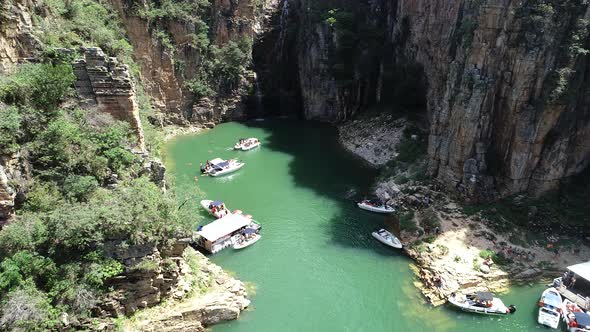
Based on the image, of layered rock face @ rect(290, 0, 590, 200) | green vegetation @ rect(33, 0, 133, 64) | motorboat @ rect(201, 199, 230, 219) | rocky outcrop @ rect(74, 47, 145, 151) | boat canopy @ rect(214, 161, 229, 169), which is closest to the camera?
rocky outcrop @ rect(74, 47, 145, 151)

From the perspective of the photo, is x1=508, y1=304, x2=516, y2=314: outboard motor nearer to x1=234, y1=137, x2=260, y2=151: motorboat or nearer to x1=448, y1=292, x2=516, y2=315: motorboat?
x1=448, y1=292, x2=516, y2=315: motorboat

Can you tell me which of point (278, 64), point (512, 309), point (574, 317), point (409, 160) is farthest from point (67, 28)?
point (278, 64)

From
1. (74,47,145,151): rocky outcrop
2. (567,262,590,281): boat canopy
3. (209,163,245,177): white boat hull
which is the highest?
(74,47,145,151): rocky outcrop

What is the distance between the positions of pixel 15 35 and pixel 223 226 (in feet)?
48.9

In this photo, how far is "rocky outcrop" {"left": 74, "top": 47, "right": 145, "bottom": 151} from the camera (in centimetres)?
1889

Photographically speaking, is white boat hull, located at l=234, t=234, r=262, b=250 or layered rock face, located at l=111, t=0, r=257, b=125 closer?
white boat hull, located at l=234, t=234, r=262, b=250

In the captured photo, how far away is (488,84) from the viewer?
25406 millimetres

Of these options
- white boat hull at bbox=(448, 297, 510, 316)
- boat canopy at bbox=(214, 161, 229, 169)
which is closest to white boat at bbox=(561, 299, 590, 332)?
white boat hull at bbox=(448, 297, 510, 316)

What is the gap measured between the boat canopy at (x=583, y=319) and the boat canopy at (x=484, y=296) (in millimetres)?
3703

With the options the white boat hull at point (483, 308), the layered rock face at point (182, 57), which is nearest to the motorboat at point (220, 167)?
the layered rock face at point (182, 57)

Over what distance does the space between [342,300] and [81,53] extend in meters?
18.3

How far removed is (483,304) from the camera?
65.2 ft

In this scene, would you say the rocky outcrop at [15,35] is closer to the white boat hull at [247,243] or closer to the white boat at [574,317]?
the white boat hull at [247,243]

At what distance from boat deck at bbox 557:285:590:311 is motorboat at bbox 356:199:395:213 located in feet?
36.2
